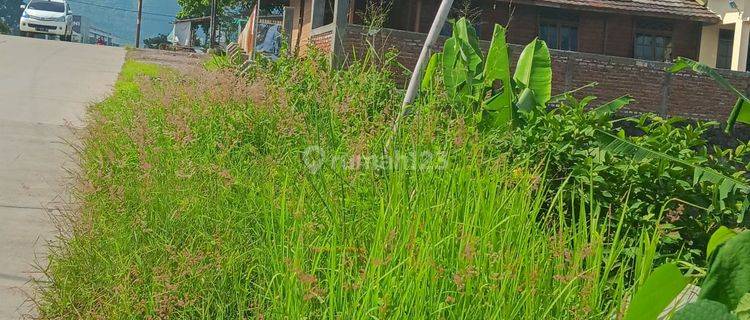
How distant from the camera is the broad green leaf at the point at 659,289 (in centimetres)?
282

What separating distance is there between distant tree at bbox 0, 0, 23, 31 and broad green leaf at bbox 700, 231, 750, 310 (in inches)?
4987

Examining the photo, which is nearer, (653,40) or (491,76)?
(491,76)

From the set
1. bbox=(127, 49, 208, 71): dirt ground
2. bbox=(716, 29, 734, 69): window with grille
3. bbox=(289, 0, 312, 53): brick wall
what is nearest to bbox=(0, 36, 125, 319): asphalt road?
bbox=(127, 49, 208, 71): dirt ground

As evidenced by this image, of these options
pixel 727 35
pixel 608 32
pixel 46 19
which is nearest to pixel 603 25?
pixel 608 32

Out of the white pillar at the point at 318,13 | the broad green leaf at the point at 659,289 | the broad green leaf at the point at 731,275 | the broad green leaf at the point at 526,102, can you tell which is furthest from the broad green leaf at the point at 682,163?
the white pillar at the point at 318,13

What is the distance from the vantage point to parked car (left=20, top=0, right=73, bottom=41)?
126ft

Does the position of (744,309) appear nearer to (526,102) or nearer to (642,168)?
(642,168)

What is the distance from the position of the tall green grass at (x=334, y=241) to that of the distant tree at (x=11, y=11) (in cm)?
12377

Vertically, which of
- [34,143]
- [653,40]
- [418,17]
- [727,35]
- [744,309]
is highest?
[727,35]

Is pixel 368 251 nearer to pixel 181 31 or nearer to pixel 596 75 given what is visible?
pixel 596 75

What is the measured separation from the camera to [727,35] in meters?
27.4

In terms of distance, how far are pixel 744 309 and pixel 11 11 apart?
5125 inches

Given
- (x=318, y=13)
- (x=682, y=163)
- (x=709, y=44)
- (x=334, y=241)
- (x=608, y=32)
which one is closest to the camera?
(x=334, y=241)

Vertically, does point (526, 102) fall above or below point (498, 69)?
below
